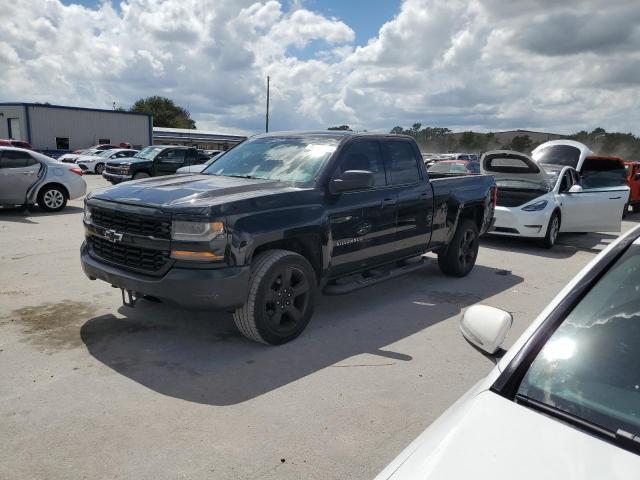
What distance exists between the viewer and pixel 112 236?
14.5ft

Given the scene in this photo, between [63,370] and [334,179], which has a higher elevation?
[334,179]

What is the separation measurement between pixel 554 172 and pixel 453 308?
20.7 feet

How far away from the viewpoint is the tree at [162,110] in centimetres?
8775

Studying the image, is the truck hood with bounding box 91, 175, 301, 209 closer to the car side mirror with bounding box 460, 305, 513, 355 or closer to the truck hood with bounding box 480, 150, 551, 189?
the car side mirror with bounding box 460, 305, 513, 355

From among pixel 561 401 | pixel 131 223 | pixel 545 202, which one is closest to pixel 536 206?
pixel 545 202

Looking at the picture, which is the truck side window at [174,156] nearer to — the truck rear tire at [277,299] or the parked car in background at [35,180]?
the parked car in background at [35,180]

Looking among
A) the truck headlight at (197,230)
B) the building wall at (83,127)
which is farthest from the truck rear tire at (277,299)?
the building wall at (83,127)

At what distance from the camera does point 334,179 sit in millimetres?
4965

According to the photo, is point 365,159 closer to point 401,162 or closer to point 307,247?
point 401,162

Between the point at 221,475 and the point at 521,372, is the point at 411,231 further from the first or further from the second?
the point at 521,372

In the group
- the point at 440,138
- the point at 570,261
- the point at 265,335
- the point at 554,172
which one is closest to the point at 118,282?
the point at 265,335

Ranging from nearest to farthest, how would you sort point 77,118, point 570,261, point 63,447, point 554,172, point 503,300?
1. point 63,447
2. point 503,300
3. point 570,261
4. point 554,172
5. point 77,118

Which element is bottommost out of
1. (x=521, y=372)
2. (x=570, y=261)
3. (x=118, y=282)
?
(x=570, y=261)

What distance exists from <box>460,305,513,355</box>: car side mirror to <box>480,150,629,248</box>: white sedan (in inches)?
311
